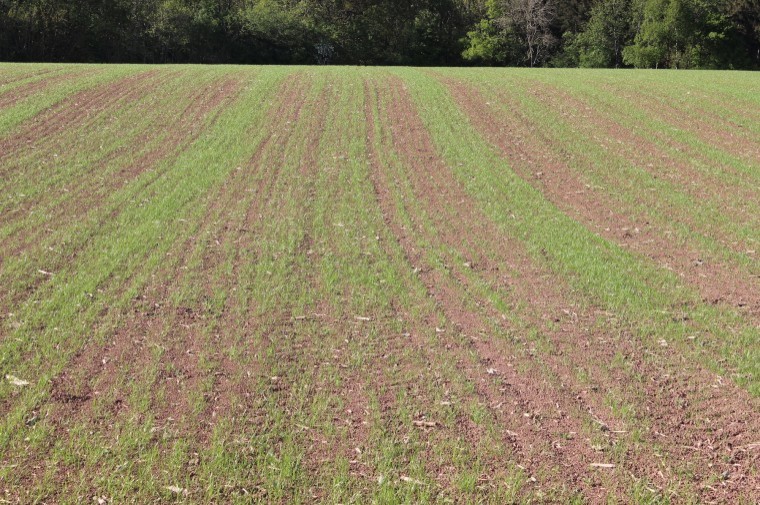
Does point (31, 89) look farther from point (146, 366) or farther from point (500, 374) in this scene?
point (500, 374)

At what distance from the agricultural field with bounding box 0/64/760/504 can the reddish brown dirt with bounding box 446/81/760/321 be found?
0.06 meters

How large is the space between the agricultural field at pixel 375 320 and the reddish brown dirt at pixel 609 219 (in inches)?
2.4

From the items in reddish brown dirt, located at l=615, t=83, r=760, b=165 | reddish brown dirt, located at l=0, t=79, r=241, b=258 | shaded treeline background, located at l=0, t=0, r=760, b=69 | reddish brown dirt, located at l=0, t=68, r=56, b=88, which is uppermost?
shaded treeline background, located at l=0, t=0, r=760, b=69

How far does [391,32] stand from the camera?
62.9 m

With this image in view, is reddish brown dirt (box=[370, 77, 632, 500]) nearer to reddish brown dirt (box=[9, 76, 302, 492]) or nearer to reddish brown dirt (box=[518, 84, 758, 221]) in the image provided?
reddish brown dirt (box=[9, 76, 302, 492])

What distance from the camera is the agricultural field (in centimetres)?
500

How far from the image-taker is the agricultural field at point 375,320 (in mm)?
5004

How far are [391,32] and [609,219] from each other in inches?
2173

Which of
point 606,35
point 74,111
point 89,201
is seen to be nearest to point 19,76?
point 74,111

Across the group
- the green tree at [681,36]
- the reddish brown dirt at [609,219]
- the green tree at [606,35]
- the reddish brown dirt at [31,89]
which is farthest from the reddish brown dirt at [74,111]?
the green tree at [681,36]

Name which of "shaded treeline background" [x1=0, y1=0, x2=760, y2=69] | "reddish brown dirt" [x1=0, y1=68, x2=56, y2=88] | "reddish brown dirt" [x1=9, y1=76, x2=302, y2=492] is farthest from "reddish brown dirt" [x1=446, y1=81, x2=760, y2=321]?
"shaded treeline background" [x1=0, y1=0, x2=760, y2=69]

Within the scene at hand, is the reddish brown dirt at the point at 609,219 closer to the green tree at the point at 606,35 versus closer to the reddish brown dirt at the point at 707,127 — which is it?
the reddish brown dirt at the point at 707,127

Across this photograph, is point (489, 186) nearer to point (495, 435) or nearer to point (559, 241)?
point (559, 241)

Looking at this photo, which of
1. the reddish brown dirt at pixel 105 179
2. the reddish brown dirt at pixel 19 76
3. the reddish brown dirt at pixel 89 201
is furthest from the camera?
the reddish brown dirt at pixel 19 76
